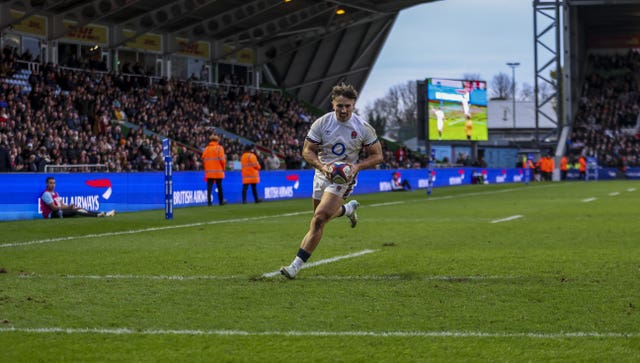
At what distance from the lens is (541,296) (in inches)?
325

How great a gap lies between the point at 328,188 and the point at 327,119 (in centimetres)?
75

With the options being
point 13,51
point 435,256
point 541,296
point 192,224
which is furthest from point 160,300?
point 13,51

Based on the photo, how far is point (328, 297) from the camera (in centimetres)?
833

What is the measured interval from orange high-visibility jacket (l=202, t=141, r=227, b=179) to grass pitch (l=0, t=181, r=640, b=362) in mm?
9882

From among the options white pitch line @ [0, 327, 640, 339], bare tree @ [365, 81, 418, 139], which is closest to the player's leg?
white pitch line @ [0, 327, 640, 339]

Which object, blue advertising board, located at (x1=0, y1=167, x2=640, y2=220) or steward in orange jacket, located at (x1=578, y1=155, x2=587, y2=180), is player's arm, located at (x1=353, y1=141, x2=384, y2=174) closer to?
blue advertising board, located at (x1=0, y1=167, x2=640, y2=220)

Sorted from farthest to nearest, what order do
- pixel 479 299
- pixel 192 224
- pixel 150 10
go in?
pixel 150 10, pixel 192 224, pixel 479 299

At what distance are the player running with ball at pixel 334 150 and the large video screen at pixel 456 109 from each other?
47934 mm

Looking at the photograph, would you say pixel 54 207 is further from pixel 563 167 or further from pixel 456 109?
pixel 563 167

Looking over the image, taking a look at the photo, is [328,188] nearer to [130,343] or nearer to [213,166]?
[130,343]

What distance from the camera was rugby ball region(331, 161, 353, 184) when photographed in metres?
9.91

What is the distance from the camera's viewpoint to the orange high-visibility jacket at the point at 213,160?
26.3 metres

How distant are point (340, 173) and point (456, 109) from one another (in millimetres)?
51353

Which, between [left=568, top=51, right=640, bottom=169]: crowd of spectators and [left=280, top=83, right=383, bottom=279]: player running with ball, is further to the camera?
[left=568, top=51, right=640, bottom=169]: crowd of spectators
